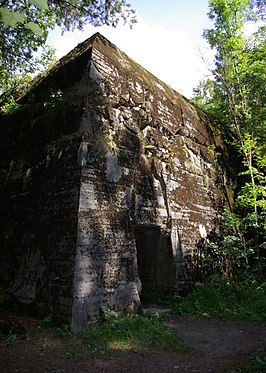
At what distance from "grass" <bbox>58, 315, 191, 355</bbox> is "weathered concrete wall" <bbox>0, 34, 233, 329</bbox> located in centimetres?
24

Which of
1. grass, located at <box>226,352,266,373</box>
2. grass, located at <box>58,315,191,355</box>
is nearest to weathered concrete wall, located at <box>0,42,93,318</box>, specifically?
grass, located at <box>58,315,191,355</box>

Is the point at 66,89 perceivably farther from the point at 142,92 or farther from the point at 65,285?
the point at 65,285

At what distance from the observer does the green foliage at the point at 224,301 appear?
18.0 feet

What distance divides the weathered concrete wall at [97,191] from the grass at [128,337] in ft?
0.79

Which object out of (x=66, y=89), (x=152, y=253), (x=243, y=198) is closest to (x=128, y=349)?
(x=152, y=253)

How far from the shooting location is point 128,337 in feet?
13.1

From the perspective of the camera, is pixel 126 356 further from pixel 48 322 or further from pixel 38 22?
pixel 38 22

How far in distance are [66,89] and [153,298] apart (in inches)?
184

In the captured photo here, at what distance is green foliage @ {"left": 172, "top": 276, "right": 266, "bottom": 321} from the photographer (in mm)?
5484

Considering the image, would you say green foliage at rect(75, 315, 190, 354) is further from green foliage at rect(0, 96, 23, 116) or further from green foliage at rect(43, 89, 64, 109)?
green foliage at rect(0, 96, 23, 116)

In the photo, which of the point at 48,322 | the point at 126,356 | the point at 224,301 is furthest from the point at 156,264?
the point at 126,356

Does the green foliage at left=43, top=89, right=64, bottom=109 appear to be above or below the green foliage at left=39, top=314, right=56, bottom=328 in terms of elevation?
above

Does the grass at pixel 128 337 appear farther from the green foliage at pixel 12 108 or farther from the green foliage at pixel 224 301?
the green foliage at pixel 12 108

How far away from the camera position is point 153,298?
627 centimetres
